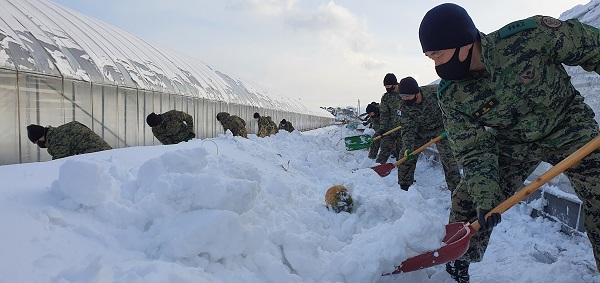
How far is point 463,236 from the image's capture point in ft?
7.02

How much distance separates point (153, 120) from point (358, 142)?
424 cm

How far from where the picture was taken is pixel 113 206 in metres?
1.84

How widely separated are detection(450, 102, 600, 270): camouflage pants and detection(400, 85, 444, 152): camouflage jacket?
8.80ft

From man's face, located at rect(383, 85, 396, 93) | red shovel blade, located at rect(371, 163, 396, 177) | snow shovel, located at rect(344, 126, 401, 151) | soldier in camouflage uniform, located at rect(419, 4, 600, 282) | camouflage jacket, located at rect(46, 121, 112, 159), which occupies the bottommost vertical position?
red shovel blade, located at rect(371, 163, 396, 177)

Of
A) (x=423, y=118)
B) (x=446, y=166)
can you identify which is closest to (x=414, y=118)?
(x=423, y=118)

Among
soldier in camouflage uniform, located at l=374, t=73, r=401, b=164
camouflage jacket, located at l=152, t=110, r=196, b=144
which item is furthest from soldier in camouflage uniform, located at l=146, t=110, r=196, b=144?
soldier in camouflage uniform, located at l=374, t=73, r=401, b=164

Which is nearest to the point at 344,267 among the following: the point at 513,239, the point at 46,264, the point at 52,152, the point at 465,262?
the point at 465,262

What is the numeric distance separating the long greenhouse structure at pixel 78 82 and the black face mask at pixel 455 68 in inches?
251

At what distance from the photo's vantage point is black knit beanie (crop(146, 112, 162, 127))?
23.7 ft

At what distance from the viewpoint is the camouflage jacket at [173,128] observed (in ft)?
25.1

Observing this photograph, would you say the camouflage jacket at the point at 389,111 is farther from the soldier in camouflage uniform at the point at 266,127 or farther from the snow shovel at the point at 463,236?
the soldier in camouflage uniform at the point at 266,127

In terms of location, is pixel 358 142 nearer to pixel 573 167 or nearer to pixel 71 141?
pixel 71 141

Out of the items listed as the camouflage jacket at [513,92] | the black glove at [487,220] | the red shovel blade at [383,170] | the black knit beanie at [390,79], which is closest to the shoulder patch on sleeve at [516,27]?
the camouflage jacket at [513,92]

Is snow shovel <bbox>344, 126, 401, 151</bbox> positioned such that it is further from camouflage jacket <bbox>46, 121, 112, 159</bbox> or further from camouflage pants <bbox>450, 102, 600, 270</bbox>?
camouflage pants <bbox>450, 102, 600, 270</bbox>
